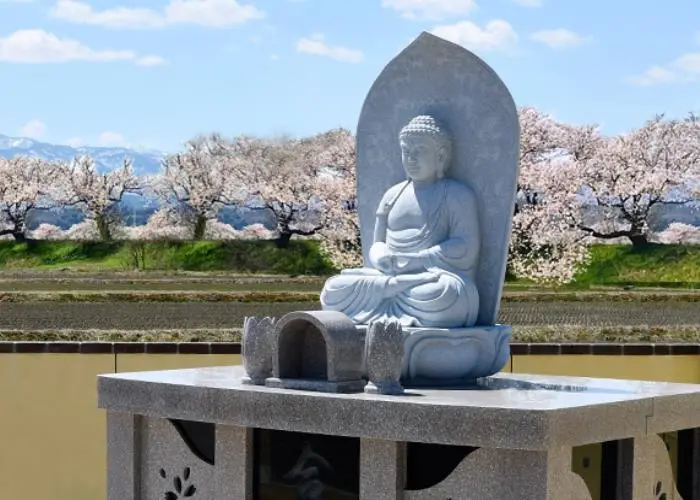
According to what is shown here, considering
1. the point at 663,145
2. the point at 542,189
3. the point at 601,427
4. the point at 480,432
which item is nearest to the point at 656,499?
the point at 601,427

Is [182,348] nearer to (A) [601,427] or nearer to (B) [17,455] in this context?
(B) [17,455]

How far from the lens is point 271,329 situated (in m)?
8.01

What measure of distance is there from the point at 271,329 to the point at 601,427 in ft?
6.76

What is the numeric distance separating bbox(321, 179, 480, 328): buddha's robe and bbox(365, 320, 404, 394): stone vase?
76 cm

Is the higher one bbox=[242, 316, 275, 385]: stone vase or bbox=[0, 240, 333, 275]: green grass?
bbox=[242, 316, 275, 385]: stone vase

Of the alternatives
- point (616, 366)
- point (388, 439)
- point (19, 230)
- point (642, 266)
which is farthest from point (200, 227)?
point (388, 439)

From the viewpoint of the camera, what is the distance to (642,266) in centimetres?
2906

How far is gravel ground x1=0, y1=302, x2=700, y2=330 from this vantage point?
620 inches

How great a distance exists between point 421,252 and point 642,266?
21151 millimetres

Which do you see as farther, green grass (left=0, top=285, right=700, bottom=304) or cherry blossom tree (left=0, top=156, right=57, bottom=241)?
cherry blossom tree (left=0, top=156, right=57, bottom=241)

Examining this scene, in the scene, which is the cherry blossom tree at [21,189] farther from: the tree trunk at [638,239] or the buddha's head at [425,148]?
the buddha's head at [425,148]

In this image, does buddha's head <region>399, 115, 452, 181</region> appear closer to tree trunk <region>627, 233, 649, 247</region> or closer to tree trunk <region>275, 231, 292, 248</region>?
tree trunk <region>627, 233, 649, 247</region>

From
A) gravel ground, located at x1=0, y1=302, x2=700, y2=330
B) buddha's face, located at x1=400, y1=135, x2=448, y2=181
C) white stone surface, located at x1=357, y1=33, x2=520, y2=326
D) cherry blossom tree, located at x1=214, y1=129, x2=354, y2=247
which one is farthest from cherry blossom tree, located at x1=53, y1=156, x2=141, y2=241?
buddha's face, located at x1=400, y1=135, x2=448, y2=181

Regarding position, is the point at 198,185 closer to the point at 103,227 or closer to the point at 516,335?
the point at 103,227
